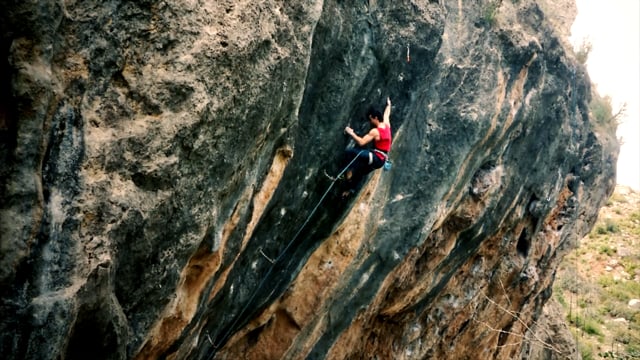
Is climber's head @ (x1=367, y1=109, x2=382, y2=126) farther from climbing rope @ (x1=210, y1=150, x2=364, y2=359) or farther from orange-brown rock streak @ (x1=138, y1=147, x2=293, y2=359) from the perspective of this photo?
orange-brown rock streak @ (x1=138, y1=147, x2=293, y2=359)

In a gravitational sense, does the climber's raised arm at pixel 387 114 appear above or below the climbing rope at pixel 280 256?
above

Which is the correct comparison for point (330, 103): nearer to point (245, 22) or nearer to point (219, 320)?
point (245, 22)

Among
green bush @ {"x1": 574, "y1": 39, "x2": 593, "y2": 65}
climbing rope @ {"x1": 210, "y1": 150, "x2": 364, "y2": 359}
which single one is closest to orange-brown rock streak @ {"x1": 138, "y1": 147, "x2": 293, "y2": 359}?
climbing rope @ {"x1": 210, "y1": 150, "x2": 364, "y2": 359}

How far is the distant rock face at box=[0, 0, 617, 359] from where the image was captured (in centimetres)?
348

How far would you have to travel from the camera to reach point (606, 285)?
88.5 feet

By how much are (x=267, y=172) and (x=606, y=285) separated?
2584 centimetres

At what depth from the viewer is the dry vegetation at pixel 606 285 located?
21953mm

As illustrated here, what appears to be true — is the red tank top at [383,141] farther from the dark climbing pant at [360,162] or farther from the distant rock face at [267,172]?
the distant rock face at [267,172]

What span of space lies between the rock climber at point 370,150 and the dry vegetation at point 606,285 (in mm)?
14515

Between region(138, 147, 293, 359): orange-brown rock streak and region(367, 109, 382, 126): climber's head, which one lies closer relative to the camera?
region(138, 147, 293, 359): orange-brown rock streak

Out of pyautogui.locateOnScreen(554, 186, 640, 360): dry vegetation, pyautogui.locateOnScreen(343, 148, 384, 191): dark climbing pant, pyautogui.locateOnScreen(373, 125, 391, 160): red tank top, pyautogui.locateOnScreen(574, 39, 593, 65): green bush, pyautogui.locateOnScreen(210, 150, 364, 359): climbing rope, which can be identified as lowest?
pyautogui.locateOnScreen(554, 186, 640, 360): dry vegetation

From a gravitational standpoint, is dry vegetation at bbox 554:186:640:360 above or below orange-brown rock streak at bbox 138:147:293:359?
below

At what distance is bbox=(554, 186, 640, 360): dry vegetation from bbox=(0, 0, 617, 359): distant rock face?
427 inches

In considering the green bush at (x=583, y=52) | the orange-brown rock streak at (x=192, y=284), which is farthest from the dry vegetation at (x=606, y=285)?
the orange-brown rock streak at (x=192, y=284)
